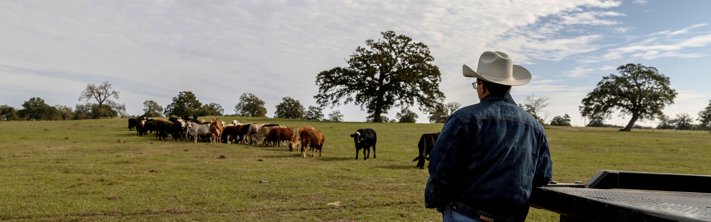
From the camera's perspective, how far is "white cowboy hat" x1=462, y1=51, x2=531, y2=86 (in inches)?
144

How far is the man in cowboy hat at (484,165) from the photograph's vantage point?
133 inches

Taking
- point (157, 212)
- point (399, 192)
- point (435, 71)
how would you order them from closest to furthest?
point (157, 212), point (399, 192), point (435, 71)

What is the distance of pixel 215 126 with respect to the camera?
98.7 ft

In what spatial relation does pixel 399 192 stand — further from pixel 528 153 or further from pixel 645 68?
pixel 645 68

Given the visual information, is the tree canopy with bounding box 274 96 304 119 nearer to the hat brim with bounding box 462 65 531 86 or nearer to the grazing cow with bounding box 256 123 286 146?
the grazing cow with bounding box 256 123 286 146

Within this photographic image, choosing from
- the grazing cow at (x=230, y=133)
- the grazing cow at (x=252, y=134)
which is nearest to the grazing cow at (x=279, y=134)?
the grazing cow at (x=252, y=134)

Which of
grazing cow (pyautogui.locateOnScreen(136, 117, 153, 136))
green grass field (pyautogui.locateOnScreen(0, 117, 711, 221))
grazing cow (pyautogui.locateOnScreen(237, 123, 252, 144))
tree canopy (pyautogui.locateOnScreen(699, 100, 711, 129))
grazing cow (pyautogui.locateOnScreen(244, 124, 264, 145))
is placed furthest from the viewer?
tree canopy (pyautogui.locateOnScreen(699, 100, 711, 129))

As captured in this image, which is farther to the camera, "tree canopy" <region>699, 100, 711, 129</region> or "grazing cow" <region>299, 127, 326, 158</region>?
"tree canopy" <region>699, 100, 711, 129</region>

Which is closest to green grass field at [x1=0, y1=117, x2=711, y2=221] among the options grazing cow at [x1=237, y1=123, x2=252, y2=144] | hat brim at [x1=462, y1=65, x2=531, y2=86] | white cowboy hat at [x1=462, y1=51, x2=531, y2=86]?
hat brim at [x1=462, y1=65, x2=531, y2=86]

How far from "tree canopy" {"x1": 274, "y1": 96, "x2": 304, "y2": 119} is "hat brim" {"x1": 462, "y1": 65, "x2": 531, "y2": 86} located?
108867 mm

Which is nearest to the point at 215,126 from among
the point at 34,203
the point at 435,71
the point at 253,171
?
the point at 253,171

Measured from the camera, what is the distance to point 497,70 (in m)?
3.73

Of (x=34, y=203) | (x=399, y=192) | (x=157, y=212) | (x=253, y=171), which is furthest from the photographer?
(x=253, y=171)

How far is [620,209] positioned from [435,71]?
59430 mm
